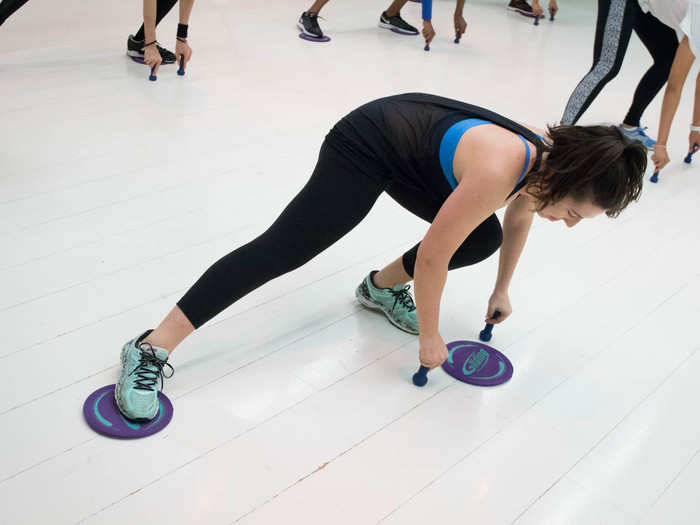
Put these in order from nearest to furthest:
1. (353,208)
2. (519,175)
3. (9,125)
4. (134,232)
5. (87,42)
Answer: (519,175), (353,208), (134,232), (9,125), (87,42)

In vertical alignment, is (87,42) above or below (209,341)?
below

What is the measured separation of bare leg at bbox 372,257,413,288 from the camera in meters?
1.86

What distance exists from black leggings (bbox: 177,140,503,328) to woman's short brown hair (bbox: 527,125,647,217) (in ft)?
1.22

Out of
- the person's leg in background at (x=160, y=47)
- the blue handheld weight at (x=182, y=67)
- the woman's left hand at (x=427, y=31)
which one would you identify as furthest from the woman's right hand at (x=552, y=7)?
the blue handheld weight at (x=182, y=67)

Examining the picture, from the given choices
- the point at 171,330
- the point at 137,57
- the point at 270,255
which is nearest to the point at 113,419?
the point at 171,330

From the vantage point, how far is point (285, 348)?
5.75 feet

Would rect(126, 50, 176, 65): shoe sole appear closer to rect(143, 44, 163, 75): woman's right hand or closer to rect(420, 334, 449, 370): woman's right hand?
rect(143, 44, 163, 75): woman's right hand

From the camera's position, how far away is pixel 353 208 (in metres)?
1.55

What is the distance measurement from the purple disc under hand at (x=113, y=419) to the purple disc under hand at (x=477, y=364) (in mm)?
679

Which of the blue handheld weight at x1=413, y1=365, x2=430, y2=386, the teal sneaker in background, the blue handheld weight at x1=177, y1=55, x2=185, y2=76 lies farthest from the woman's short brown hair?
the blue handheld weight at x1=177, y1=55, x2=185, y2=76

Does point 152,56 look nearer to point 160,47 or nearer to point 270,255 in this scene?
point 160,47

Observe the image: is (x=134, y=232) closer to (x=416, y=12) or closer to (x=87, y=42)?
(x=87, y=42)

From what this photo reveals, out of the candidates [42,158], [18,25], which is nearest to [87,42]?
[18,25]

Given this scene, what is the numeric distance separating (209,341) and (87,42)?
2.67m
